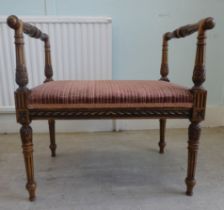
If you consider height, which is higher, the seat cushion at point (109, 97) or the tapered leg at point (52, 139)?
the seat cushion at point (109, 97)

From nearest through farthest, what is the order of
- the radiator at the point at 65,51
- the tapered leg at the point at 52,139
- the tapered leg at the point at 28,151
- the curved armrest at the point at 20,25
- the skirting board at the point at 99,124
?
the curved armrest at the point at 20,25, the tapered leg at the point at 28,151, the tapered leg at the point at 52,139, the radiator at the point at 65,51, the skirting board at the point at 99,124

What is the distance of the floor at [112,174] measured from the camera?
83cm

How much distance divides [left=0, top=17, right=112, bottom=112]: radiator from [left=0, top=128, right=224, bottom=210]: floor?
15.7 inches

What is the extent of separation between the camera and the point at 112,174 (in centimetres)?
103

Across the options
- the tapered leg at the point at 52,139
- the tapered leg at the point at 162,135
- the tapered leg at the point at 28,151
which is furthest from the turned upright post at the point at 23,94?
the tapered leg at the point at 162,135

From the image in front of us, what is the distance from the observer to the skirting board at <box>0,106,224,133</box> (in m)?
1.56

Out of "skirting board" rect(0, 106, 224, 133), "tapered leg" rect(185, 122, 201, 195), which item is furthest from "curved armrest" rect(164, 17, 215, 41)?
"skirting board" rect(0, 106, 224, 133)

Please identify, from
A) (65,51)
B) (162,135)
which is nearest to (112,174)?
(162,135)

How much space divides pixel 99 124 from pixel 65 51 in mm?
547

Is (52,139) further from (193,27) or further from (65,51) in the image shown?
(193,27)

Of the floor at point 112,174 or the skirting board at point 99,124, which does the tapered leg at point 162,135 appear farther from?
the skirting board at point 99,124

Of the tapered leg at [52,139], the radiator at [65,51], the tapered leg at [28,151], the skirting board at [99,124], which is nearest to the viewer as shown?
the tapered leg at [28,151]

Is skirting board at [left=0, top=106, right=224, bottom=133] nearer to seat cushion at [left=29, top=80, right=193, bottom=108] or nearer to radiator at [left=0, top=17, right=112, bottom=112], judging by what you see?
radiator at [left=0, top=17, right=112, bottom=112]

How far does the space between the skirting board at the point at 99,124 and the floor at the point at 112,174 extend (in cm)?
10
